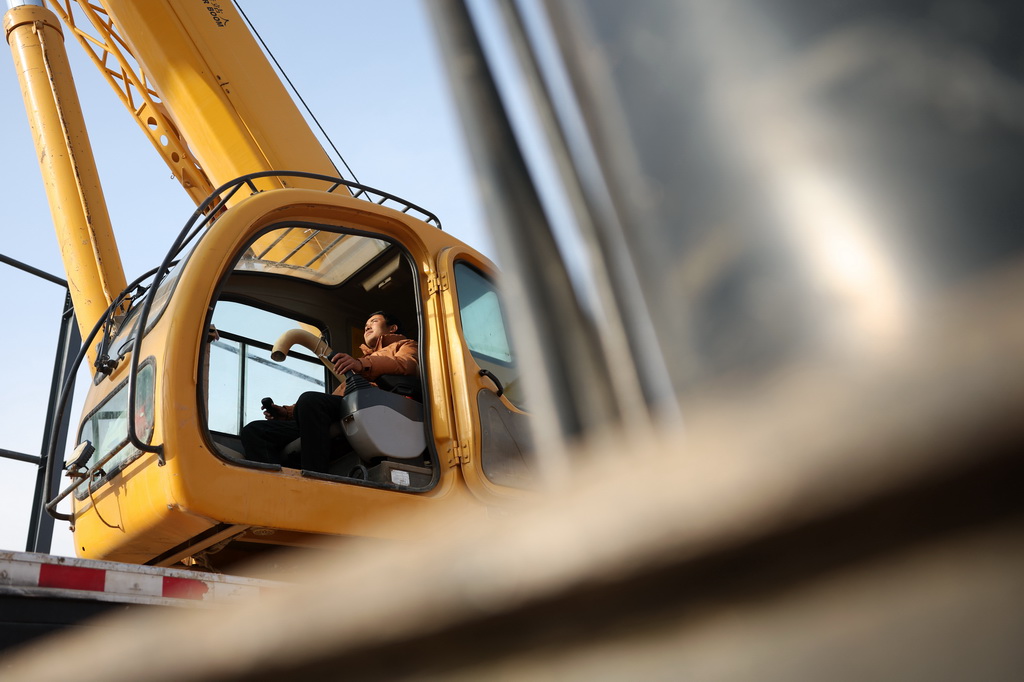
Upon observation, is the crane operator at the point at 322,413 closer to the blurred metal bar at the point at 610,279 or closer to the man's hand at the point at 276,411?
the man's hand at the point at 276,411

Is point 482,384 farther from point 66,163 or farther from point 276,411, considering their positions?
point 66,163

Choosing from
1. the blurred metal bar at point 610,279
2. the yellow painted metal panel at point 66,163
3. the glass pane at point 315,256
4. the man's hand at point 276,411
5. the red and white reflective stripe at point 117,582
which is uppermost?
the yellow painted metal panel at point 66,163

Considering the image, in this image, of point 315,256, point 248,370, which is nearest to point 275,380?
point 248,370

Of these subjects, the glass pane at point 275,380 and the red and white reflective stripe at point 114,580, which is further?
the glass pane at point 275,380

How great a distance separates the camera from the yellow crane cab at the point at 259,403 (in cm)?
311

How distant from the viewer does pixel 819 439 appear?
312 mm

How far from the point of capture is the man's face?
13.4 ft

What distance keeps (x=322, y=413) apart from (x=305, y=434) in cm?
10

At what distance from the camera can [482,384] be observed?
Result: 12.4 feet

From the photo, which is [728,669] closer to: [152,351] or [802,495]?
[802,495]

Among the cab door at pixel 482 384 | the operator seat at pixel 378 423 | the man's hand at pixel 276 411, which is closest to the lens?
the operator seat at pixel 378 423

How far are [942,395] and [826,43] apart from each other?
18 centimetres

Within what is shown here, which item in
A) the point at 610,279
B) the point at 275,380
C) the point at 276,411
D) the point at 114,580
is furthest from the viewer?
the point at 275,380

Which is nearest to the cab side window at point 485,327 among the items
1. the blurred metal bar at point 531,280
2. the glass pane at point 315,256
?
the glass pane at point 315,256
